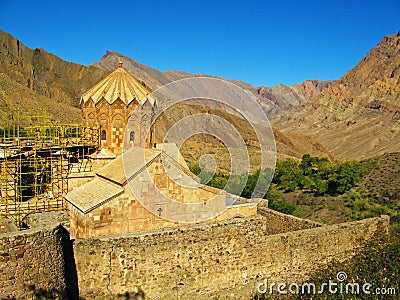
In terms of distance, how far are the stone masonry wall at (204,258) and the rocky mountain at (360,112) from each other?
2645 inches

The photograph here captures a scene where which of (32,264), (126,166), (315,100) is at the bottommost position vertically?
(32,264)

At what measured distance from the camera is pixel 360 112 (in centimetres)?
11375

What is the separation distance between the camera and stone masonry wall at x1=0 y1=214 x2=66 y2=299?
18.1ft

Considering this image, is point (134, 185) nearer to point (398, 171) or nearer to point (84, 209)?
point (84, 209)

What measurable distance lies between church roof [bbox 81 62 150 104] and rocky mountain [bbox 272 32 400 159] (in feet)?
215

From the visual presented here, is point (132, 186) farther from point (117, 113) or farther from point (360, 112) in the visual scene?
point (360, 112)

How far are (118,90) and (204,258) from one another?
304 inches

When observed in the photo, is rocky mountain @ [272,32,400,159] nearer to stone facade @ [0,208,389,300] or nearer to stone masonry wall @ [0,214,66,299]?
stone facade @ [0,208,389,300]

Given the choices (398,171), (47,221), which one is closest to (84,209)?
(47,221)

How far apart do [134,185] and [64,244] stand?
3.55 meters

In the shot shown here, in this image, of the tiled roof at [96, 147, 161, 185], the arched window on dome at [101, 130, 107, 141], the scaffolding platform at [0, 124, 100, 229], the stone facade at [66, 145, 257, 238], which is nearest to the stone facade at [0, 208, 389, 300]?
the stone facade at [66, 145, 257, 238]

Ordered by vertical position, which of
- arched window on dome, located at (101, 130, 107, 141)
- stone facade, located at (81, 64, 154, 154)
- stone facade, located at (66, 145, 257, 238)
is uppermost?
stone facade, located at (81, 64, 154, 154)

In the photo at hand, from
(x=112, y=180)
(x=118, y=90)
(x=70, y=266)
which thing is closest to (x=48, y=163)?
(x=118, y=90)

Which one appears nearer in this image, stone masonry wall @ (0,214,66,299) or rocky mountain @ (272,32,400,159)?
stone masonry wall @ (0,214,66,299)
